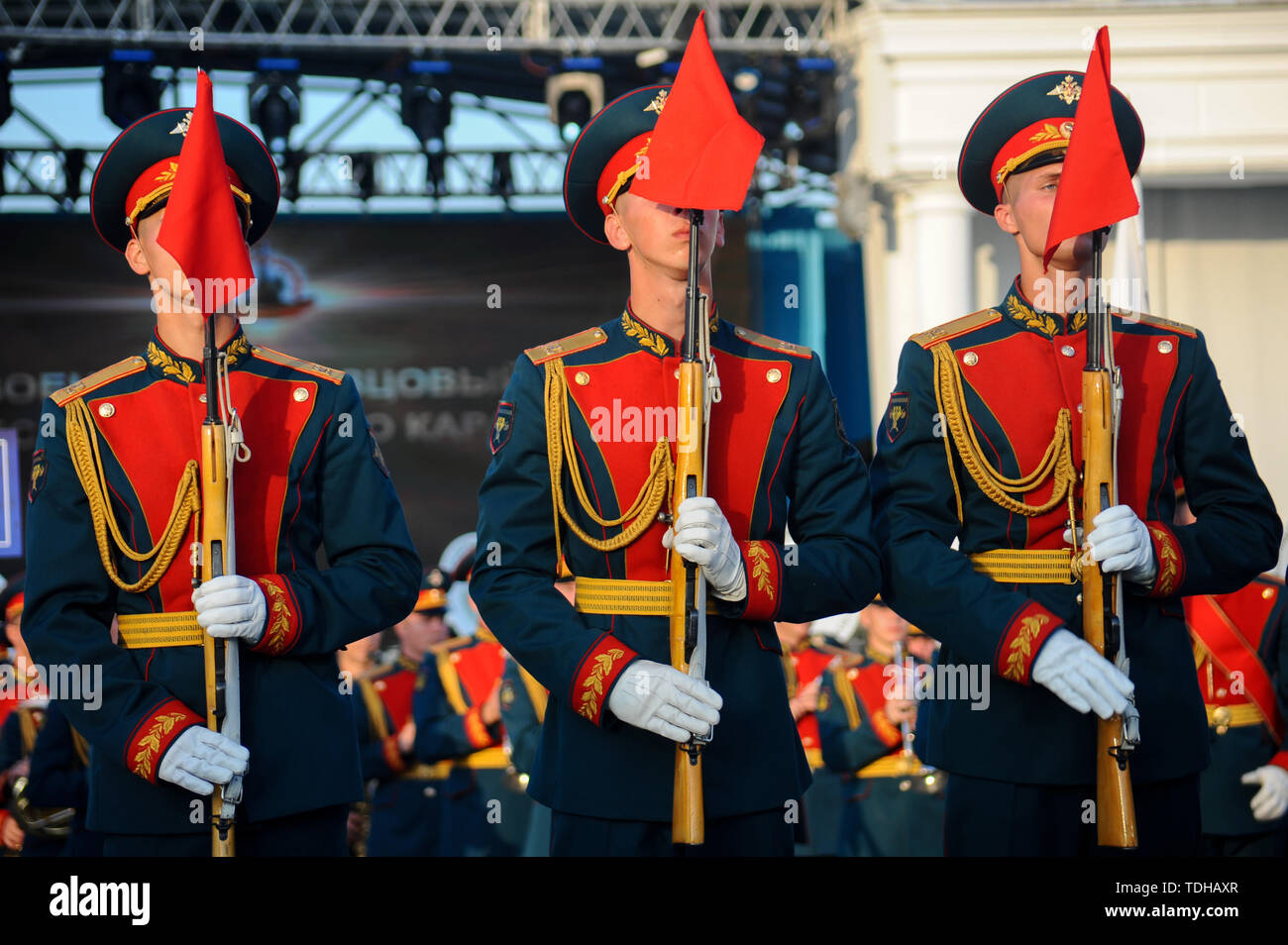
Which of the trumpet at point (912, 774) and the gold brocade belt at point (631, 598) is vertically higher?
the gold brocade belt at point (631, 598)

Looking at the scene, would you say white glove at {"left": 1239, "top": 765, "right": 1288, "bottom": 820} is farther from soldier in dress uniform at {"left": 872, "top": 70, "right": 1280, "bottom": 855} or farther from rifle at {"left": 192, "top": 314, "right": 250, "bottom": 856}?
rifle at {"left": 192, "top": 314, "right": 250, "bottom": 856}

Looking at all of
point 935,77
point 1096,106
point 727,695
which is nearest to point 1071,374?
point 1096,106

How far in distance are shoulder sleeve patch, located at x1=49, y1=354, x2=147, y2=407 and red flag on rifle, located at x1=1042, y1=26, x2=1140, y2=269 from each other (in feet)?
6.33

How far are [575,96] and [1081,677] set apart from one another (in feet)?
19.5

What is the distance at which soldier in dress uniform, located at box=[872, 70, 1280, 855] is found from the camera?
3131mm

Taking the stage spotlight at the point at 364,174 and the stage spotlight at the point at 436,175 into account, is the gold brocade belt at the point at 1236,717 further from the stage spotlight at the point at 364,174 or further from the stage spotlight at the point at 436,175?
the stage spotlight at the point at 364,174

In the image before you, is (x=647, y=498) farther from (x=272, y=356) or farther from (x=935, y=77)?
(x=935, y=77)

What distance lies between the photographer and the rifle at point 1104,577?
3023 mm

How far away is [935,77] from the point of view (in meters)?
7.14

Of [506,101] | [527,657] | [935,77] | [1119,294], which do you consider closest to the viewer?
[527,657]

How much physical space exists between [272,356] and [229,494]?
41cm

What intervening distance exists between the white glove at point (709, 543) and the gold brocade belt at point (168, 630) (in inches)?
38.9

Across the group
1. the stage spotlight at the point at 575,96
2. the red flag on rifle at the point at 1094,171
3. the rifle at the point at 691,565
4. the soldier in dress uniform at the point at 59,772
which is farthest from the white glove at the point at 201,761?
the stage spotlight at the point at 575,96

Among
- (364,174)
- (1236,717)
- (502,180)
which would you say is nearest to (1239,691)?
(1236,717)
